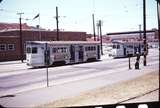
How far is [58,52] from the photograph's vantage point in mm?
32031

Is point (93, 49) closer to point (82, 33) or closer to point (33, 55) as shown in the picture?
point (33, 55)

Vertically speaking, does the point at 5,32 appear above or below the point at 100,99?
above

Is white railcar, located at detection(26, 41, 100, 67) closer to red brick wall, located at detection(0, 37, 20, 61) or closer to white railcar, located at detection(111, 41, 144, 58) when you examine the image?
white railcar, located at detection(111, 41, 144, 58)

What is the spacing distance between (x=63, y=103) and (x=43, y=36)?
44773 millimetres

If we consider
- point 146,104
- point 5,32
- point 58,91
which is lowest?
point 58,91

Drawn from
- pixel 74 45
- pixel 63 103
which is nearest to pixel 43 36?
pixel 74 45

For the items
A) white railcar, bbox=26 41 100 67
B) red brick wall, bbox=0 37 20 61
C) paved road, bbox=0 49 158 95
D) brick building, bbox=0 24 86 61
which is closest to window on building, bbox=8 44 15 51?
brick building, bbox=0 24 86 61

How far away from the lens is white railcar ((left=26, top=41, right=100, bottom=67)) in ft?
99.6

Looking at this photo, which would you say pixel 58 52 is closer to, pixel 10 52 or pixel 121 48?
pixel 10 52

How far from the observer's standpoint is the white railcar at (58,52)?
30.3m

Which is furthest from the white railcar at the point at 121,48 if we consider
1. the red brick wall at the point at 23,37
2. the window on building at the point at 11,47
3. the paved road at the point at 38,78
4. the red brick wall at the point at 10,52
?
the paved road at the point at 38,78

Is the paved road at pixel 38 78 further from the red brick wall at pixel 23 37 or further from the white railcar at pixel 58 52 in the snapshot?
the red brick wall at pixel 23 37

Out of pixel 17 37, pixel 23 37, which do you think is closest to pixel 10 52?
pixel 17 37

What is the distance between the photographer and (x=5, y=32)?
2103 inches
